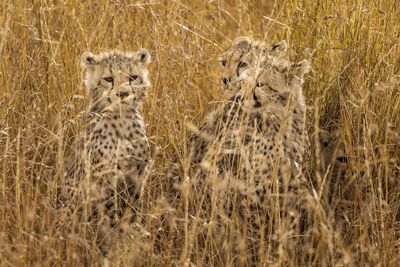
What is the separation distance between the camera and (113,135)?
10.8 ft

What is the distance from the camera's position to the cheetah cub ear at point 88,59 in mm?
3396

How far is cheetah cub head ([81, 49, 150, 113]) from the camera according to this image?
3.28 metres

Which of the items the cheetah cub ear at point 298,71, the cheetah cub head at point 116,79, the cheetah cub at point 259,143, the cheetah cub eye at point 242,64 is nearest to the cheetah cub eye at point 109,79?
the cheetah cub head at point 116,79

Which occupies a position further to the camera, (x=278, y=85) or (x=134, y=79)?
(x=134, y=79)

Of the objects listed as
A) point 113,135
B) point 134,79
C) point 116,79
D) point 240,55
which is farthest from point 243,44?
point 113,135

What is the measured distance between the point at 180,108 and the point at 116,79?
1.84 feet

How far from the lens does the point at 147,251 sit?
271 centimetres

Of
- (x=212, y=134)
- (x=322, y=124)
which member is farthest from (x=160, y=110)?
(x=322, y=124)

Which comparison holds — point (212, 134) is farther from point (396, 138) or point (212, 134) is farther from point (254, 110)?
point (396, 138)

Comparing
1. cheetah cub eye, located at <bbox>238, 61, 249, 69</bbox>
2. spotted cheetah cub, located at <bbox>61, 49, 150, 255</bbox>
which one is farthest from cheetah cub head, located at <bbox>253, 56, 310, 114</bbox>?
spotted cheetah cub, located at <bbox>61, 49, 150, 255</bbox>

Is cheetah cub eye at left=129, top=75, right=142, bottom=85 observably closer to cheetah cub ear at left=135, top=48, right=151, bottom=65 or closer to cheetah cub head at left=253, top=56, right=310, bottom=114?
cheetah cub ear at left=135, top=48, right=151, bottom=65

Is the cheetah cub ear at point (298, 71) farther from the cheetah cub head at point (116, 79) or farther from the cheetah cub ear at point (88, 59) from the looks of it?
the cheetah cub ear at point (88, 59)

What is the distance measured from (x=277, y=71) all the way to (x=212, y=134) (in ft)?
1.53

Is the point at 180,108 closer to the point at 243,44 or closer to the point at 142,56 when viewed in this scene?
the point at 142,56
